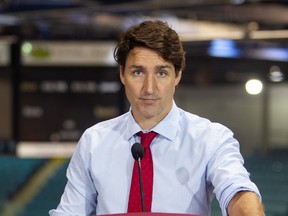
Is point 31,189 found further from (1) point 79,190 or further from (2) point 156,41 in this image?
(2) point 156,41

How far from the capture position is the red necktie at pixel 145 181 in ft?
5.71

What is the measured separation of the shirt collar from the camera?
1.77 m

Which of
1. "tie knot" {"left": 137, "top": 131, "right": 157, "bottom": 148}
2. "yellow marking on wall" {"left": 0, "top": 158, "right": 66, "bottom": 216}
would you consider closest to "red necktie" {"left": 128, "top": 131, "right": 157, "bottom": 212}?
"tie knot" {"left": 137, "top": 131, "right": 157, "bottom": 148}

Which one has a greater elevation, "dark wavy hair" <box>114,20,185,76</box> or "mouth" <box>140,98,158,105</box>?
"dark wavy hair" <box>114,20,185,76</box>

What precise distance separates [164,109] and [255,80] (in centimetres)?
435

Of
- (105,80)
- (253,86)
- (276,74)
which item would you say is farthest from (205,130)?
(105,80)

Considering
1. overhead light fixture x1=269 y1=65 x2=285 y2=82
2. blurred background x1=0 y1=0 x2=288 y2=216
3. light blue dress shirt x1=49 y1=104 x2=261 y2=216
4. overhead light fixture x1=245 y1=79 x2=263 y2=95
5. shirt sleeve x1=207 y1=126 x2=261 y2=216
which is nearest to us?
shirt sleeve x1=207 y1=126 x2=261 y2=216

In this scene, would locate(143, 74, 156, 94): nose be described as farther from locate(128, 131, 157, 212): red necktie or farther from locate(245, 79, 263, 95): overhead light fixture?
locate(245, 79, 263, 95): overhead light fixture

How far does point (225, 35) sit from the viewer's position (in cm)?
555

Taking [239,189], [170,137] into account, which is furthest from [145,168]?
[239,189]

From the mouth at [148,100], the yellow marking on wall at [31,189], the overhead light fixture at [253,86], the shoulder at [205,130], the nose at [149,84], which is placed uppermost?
the nose at [149,84]

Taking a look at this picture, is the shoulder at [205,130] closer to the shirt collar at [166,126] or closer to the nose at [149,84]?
the shirt collar at [166,126]

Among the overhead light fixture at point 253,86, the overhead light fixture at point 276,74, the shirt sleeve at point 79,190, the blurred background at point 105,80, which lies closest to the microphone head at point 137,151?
the shirt sleeve at point 79,190

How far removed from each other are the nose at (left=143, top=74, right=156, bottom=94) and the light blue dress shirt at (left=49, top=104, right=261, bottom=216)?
0.45 ft
